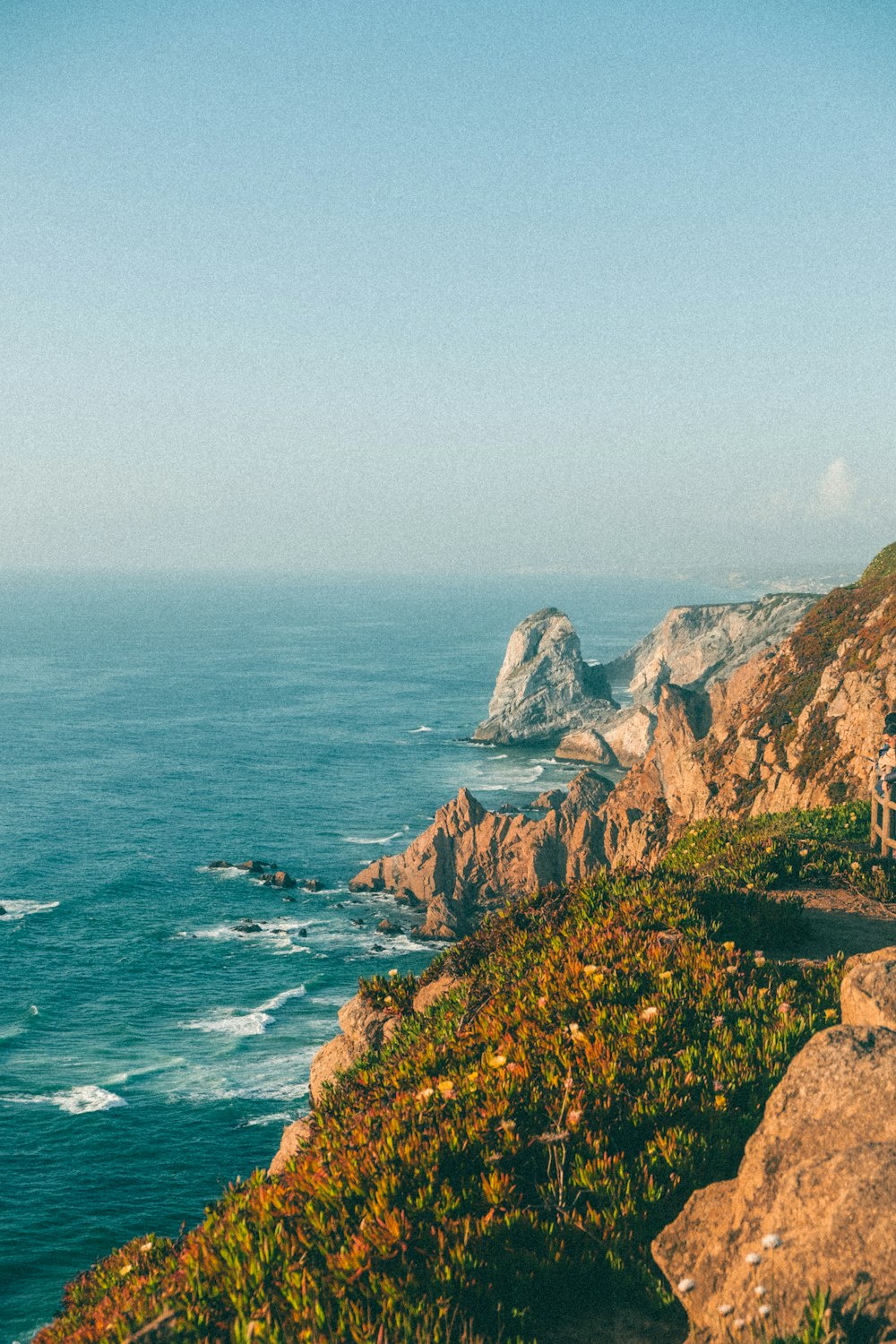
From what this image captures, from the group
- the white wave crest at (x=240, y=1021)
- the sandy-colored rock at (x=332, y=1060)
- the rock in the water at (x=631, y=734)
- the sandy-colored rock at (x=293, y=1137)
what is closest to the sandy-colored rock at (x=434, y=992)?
the sandy-colored rock at (x=332, y=1060)

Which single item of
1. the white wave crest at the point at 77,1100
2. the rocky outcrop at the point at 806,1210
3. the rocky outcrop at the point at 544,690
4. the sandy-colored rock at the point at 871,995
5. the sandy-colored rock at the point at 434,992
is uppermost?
the sandy-colored rock at the point at 871,995

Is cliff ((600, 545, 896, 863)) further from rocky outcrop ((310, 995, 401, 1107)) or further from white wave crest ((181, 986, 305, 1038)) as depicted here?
rocky outcrop ((310, 995, 401, 1107))

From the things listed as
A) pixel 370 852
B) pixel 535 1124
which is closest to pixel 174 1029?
pixel 370 852

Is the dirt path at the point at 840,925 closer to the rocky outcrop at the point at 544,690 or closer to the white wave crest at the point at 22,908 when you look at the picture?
the white wave crest at the point at 22,908

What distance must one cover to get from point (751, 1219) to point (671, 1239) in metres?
0.56

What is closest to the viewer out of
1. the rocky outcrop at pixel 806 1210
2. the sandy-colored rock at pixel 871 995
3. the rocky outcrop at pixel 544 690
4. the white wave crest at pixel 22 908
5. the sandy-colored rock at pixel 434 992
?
the rocky outcrop at pixel 806 1210

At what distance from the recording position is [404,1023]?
11.7m

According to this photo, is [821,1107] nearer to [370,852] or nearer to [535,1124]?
[535,1124]

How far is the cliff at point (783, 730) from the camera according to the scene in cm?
4128

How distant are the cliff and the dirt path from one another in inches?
826

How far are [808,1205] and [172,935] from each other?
59456 mm

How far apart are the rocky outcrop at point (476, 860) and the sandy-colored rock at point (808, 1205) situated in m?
56.1

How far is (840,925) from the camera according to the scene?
1339cm

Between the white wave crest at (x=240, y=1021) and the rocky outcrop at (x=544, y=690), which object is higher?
the rocky outcrop at (x=544, y=690)
